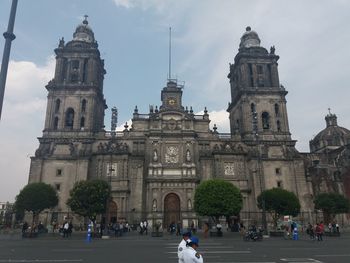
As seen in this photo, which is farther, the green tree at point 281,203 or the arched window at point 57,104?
the arched window at point 57,104

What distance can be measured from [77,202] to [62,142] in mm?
15206

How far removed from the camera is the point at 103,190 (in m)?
37.7

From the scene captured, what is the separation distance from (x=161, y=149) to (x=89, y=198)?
15640 mm

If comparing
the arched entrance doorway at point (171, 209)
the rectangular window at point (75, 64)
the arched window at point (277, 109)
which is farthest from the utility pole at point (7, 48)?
the arched window at point (277, 109)

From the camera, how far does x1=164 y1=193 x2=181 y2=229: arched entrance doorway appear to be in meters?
46.4

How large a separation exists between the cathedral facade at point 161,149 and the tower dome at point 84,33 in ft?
1.88

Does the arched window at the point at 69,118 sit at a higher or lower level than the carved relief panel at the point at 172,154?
higher

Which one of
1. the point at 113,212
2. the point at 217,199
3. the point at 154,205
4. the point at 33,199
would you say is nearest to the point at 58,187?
the point at 33,199

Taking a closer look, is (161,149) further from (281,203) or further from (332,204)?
(332,204)

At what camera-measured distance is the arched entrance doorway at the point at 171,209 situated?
152ft

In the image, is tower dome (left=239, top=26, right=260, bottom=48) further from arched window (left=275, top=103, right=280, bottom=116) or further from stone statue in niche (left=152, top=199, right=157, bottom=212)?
stone statue in niche (left=152, top=199, right=157, bottom=212)

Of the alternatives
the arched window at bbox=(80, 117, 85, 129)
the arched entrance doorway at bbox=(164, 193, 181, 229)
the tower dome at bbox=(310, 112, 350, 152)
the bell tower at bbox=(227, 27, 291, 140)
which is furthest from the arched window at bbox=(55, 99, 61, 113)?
the tower dome at bbox=(310, 112, 350, 152)

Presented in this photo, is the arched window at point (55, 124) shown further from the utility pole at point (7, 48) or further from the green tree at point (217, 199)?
the utility pole at point (7, 48)

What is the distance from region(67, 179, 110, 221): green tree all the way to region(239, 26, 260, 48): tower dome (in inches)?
1499
